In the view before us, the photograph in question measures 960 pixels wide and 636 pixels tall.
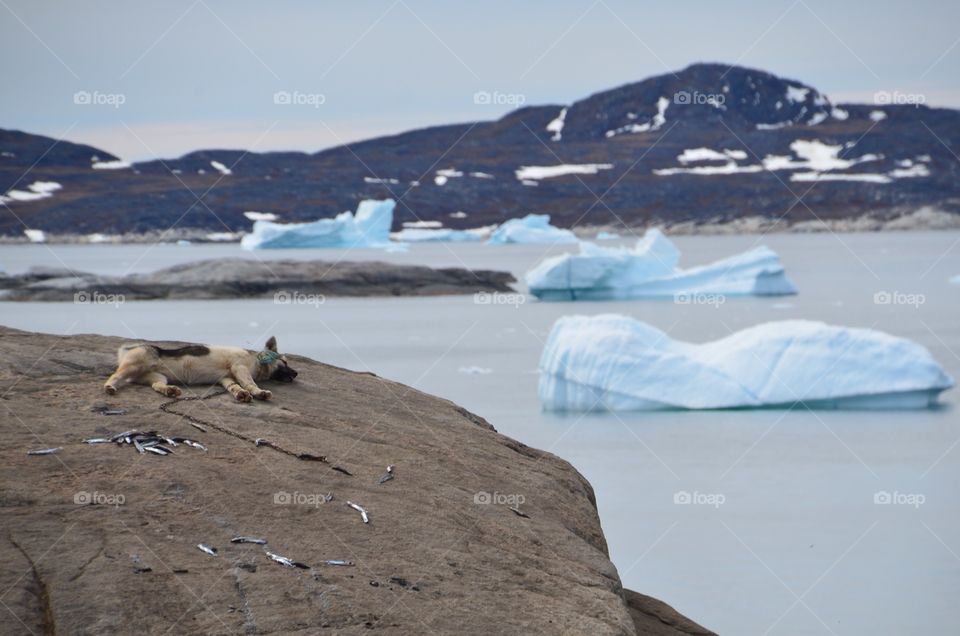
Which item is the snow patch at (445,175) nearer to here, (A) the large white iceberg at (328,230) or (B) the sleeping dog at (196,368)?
(A) the large white iceberg at (328,230)

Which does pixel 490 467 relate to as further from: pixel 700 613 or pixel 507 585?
pixel 700 613

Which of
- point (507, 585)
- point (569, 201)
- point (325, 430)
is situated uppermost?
point (569, 201)

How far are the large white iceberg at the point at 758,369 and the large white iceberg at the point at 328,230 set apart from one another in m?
36.2

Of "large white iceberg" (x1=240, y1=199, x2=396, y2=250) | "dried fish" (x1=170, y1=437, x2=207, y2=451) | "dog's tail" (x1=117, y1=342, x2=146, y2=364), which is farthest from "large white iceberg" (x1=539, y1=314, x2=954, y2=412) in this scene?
"large white iceberg" (x1=240, y1=199, x2=396, y2=250)

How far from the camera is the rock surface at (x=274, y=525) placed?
4008mm

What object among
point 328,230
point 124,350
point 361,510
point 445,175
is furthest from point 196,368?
point 445,175

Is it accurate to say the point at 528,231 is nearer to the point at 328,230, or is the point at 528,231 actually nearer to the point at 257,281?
the point at 328,230

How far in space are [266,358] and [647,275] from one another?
25.5m

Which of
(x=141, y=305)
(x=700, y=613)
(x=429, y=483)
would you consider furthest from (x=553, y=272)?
(x=429, y=483)

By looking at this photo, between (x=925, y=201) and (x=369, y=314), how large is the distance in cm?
8073

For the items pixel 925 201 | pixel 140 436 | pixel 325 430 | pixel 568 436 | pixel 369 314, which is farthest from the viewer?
pixel 925 201

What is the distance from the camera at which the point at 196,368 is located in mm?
6016

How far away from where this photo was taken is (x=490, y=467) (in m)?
5.83

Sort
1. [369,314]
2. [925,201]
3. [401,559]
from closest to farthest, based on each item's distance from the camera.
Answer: [401,559] < [369,314] < [925,201]
